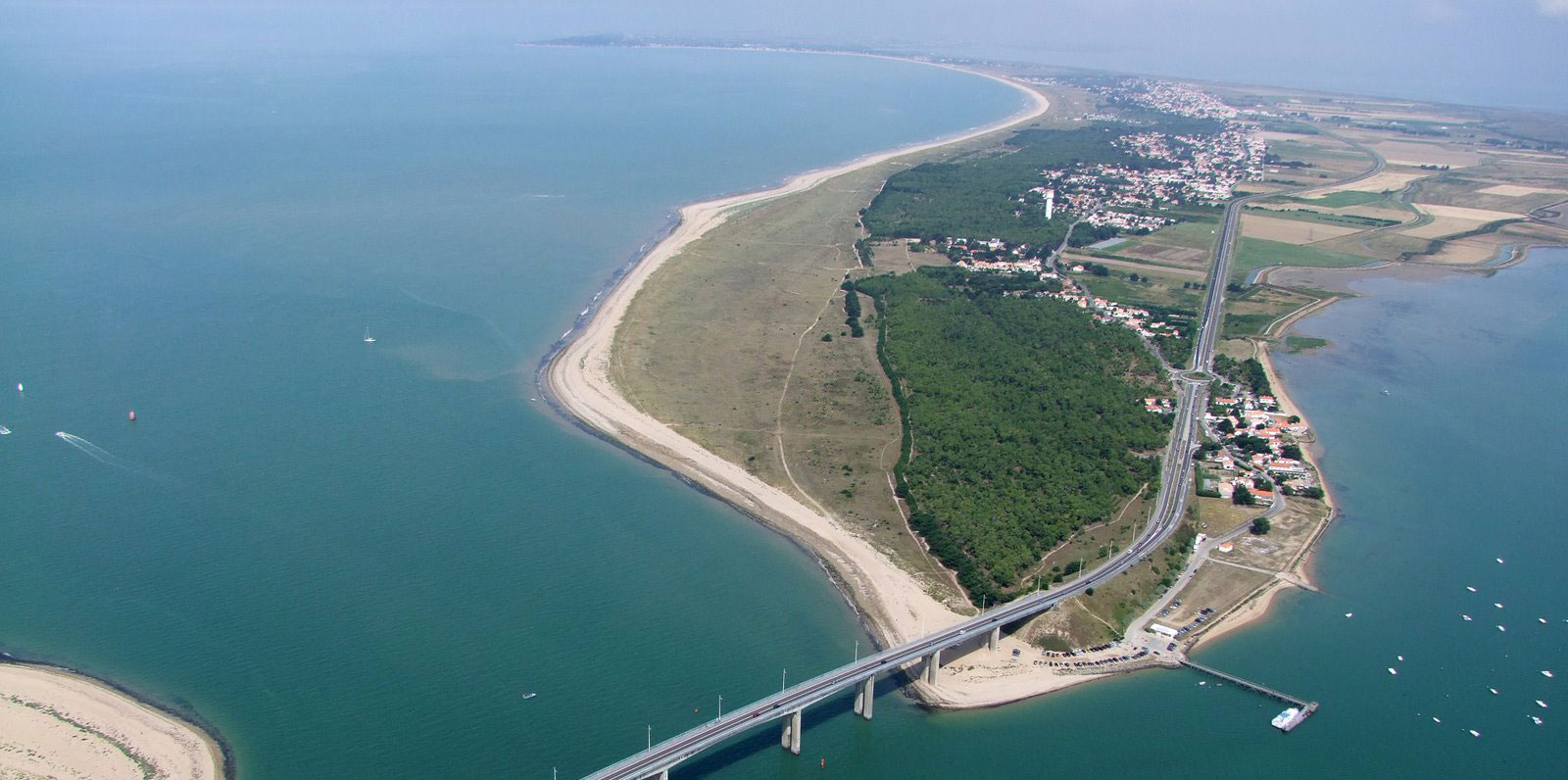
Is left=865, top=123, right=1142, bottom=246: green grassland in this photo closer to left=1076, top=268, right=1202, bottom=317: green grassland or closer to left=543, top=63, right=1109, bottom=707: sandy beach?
left=1076, top=268, right=1202, bottom=317: green grassland

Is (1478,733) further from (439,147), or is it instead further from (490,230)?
(439,147)

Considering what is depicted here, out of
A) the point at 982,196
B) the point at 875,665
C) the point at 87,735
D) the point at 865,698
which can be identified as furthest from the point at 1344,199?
the point at 87,735

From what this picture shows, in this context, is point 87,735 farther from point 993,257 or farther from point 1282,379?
point 993,257

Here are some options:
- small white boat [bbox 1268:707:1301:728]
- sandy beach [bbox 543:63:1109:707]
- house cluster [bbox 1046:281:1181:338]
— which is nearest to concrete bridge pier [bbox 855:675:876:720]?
sandy beach [bbox 543:63:1109:707]

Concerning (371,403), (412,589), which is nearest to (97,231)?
(371,403)

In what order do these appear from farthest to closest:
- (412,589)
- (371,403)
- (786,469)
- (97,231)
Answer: (97,231), (371,403), (786,469), (412,589)

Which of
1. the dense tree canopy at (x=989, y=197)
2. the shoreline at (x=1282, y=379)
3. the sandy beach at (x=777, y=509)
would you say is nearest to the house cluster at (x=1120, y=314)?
the shoreline at (x=1282, y=379)
